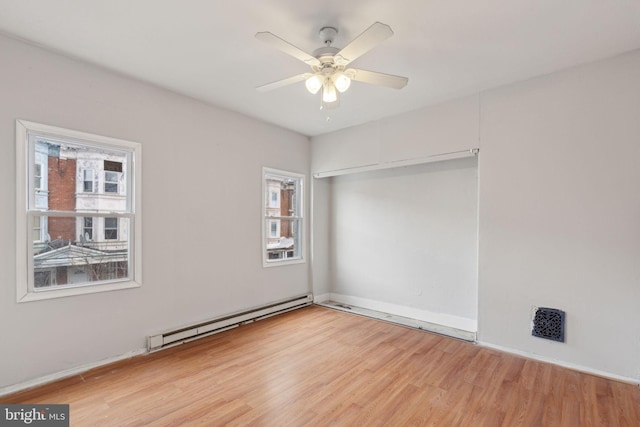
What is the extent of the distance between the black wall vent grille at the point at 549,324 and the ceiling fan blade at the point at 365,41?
9.74 feet

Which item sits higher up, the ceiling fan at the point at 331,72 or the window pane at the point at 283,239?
the ceiling fan at the point at 331,72

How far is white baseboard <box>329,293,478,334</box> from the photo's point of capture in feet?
12.7

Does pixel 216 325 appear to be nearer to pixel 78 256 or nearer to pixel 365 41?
pixel 78 256

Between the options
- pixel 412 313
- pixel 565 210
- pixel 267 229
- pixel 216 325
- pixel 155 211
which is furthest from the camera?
pixel 267 229

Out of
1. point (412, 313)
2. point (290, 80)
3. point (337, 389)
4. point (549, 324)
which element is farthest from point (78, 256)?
point (549, 324)

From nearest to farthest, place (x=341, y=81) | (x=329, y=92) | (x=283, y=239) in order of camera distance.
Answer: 1. (x=341, y=81)
2. (x=329, y=92)
3. (x=283, y=239)

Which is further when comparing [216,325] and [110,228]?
[216,325]

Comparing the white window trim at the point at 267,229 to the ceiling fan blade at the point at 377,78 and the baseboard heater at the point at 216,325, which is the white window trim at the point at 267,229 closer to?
the baseboard heater at the point at 216,325

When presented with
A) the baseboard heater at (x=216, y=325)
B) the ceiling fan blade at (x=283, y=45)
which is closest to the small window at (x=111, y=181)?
the baseboard heater at (x=216, y=325)

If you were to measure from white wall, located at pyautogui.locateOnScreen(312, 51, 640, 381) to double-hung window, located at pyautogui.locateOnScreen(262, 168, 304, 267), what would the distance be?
2.51 meters

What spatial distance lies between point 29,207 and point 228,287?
2128 mm

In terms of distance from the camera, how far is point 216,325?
3.69 meters

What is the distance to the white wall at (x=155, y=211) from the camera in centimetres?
243

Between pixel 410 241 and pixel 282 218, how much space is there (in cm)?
197
